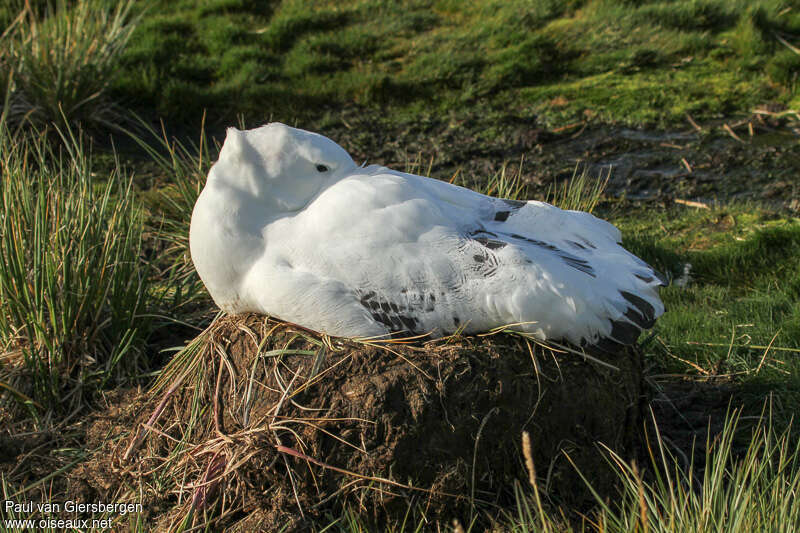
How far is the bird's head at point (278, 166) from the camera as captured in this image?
141 inches

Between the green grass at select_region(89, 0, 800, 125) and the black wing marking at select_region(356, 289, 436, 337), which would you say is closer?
the black wing marking at select_region(356, 289, 436, 337)

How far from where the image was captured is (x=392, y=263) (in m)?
3.29

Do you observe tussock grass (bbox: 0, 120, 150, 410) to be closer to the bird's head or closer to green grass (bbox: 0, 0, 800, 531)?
green grass (bbox: 0, 0, 800, 531)

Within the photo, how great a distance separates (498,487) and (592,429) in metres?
0.46

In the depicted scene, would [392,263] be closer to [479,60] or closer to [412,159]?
[412,159]

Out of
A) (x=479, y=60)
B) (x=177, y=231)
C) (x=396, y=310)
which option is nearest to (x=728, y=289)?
(x=396, y=310)

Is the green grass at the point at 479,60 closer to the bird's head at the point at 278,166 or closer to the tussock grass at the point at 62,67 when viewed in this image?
the tussock grass at the point at 62,67

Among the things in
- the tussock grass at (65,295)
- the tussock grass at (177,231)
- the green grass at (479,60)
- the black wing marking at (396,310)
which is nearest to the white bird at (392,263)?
the black wing marking at (396,310)

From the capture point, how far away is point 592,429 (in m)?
3.37

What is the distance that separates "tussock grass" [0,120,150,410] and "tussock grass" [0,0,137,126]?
277cm

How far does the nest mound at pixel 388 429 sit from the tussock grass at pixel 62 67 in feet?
14.7

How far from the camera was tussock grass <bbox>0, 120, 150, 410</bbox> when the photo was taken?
4.21 meters

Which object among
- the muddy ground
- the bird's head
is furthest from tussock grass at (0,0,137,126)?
the bird's head

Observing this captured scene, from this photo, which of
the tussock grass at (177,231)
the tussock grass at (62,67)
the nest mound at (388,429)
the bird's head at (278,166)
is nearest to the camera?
the nest mound at (388,429)
